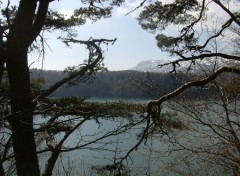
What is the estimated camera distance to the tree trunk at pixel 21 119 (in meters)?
3.55

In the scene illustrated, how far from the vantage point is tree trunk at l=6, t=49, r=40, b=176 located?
3554 millimetres

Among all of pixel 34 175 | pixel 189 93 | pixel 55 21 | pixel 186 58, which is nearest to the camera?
pixel 34 175

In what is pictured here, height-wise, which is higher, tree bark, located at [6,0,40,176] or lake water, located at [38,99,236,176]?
tree bark, located at [6,0,40,176]

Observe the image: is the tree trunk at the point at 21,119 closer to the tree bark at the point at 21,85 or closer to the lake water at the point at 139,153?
the tree bark at the point at 21,85

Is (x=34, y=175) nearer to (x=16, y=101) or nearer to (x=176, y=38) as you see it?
(x=16, y=101)

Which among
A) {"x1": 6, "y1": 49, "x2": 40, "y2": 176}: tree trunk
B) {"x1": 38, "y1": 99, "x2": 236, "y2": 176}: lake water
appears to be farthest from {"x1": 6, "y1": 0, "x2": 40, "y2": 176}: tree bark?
{"x1": 38, "y1": 99, "x2": 236, "y2": 176}: lake water

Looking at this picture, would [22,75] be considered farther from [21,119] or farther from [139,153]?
[139,153]

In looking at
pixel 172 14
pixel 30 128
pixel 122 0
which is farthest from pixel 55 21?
pixel 30 128

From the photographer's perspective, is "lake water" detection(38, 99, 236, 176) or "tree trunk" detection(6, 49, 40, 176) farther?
"lake water" detection(38, 99, 236, 176)

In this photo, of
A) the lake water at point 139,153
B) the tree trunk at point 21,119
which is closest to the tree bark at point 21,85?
the tree trunk at point 21,119

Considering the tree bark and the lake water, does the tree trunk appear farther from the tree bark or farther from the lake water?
the lake water

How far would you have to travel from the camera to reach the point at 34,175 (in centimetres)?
357

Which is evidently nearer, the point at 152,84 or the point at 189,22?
the point at 189,22

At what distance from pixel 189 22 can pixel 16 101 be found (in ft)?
11.0
